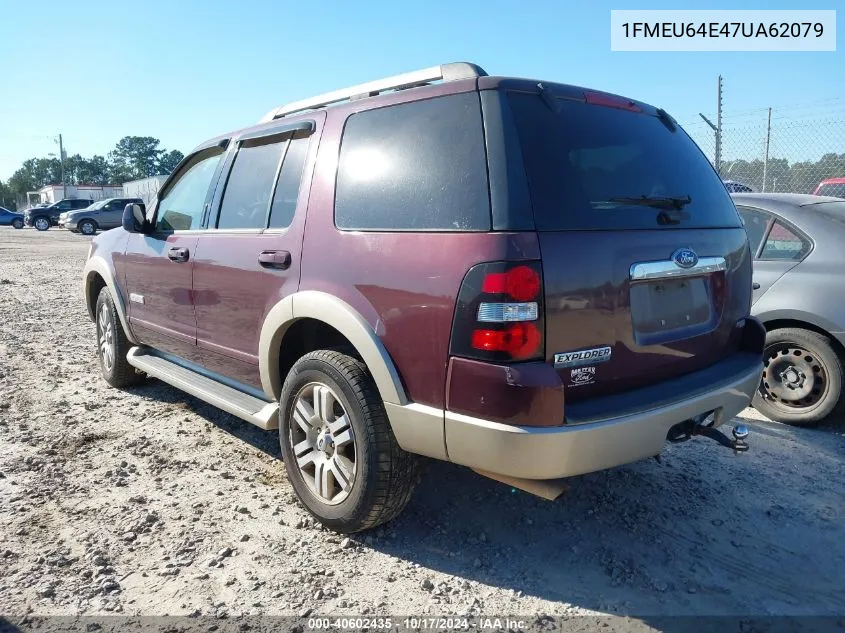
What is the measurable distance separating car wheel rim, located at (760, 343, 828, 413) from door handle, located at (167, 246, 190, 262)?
152 inches

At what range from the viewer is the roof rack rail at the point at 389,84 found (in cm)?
263

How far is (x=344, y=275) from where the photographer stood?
8.94ft

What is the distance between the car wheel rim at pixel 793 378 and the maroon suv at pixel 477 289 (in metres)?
1.45

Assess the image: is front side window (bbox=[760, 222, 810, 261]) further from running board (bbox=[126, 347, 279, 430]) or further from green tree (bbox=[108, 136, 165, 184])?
green tree (bbox=[108, 136, 165, 184])

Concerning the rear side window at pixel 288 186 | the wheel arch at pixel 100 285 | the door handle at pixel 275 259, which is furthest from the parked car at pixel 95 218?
the door handle at pixel 275 259

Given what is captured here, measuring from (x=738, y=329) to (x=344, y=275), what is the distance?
1.93 metres

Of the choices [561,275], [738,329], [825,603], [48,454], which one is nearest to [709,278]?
[738,329]

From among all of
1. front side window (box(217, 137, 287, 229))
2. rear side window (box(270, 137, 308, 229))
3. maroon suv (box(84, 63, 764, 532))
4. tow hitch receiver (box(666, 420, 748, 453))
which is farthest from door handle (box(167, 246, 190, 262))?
tow hitch receiver (box(666, 420, 748, 453))

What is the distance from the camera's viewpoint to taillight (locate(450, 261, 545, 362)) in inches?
86.0

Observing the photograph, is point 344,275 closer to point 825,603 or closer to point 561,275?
point 561,275

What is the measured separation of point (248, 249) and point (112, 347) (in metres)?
2.40

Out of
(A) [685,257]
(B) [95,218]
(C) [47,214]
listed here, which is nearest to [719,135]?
(A) [685,257]

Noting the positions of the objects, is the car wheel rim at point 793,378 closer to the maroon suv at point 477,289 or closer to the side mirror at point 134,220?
the maroon suv at point 477,289

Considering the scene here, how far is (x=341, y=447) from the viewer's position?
2.80 m
